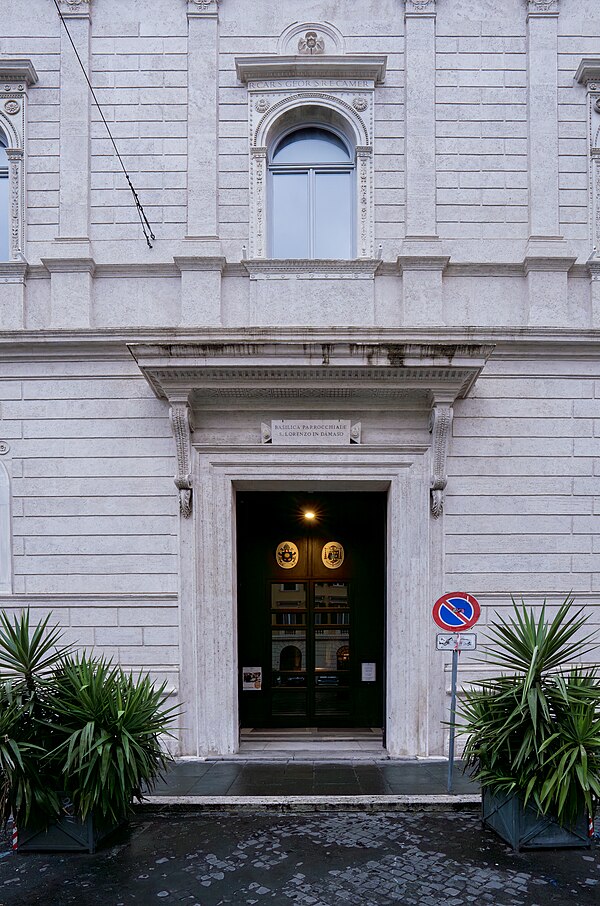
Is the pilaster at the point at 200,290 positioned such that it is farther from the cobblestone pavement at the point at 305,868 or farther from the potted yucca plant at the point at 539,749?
the cobblestone pavement at the point at 305,868

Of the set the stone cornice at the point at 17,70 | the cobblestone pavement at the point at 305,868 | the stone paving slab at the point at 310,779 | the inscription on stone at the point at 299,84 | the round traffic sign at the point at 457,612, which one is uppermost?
the stone cornice at the point at 17,70

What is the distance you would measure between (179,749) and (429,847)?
12.8ft

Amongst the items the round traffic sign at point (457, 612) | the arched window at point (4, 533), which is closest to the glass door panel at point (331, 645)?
the round traffic sign at point (457, 612)

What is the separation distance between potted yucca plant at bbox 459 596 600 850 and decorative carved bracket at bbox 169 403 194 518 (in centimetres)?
451

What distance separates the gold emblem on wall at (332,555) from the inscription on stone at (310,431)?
2.44m

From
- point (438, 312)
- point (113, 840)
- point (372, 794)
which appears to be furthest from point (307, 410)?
point (113, 840)

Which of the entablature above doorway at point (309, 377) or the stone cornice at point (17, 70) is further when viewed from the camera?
the stone cornice at point (17, 70)

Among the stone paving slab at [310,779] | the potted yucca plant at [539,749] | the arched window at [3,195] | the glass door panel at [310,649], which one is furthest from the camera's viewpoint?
the glass door panel at [310,649]

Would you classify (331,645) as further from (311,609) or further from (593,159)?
(593,159)

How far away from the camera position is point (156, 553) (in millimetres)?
9742

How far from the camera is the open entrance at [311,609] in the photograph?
11.4 metres

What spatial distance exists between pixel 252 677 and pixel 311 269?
6.33 m

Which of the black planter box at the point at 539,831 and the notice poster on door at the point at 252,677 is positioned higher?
the notice poster on door at the point at 252,677

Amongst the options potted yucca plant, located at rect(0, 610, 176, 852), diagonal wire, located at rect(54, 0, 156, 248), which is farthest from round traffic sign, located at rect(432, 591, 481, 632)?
diagonal wire, located at rect(54, 0, 156, 248)
